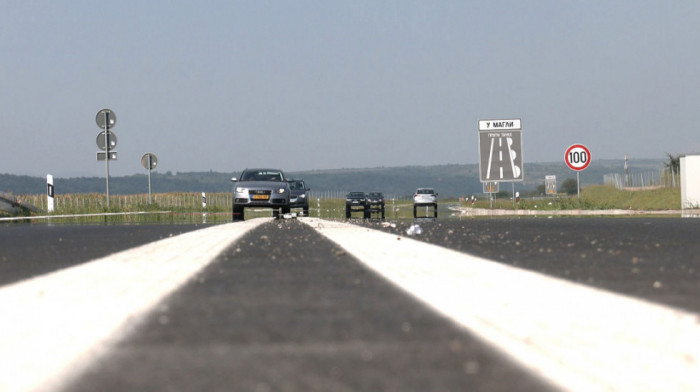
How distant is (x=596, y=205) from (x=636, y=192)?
13492mm

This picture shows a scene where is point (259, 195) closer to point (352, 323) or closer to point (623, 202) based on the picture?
point (352, 323)

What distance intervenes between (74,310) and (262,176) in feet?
82.2

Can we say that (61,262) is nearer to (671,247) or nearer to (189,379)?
(189,379)

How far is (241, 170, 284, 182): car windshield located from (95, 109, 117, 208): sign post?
761cm

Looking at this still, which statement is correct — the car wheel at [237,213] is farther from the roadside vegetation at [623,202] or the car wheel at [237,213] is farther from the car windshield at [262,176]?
the roadside vegetation at [623,202]

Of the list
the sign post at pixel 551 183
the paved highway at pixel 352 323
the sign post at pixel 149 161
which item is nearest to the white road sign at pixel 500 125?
the sign post at pixel 149 161

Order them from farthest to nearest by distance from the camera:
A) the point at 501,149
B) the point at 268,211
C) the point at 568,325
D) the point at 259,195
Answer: the point at 268,211 → the point at 501,149 → the point at 259,195 → the point at 568,325

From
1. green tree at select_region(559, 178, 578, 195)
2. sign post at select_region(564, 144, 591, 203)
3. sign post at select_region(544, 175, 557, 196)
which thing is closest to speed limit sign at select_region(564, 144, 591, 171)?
sign post at select_region(564, 144, 591, 203)

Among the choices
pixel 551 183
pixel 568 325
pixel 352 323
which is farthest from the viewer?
pixel 551 183

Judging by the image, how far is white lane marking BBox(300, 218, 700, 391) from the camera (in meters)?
3.85

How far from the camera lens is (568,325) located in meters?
5.19

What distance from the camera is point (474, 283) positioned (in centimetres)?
745

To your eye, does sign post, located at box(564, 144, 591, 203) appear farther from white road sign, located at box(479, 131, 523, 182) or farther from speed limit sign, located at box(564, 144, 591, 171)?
white road sign, located at box(479, 131, 523, 182)

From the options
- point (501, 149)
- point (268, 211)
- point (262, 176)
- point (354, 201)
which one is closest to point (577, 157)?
point (501, 149)
